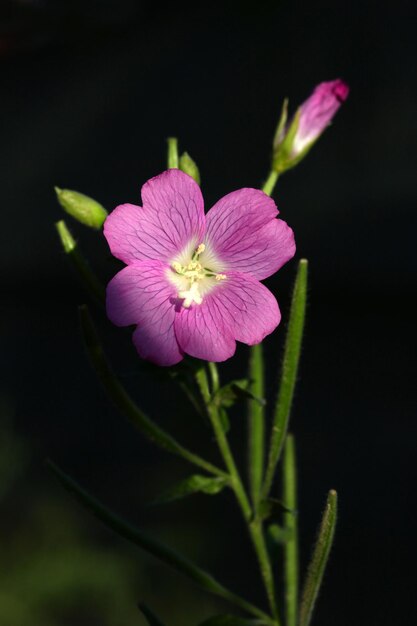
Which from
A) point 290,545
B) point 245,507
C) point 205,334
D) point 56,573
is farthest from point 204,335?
point 56,573

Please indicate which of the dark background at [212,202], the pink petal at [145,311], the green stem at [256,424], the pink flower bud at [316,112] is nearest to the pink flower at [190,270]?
the pink petal at [145,311]

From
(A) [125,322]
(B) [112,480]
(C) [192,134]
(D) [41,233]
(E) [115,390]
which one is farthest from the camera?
(D) [41,233]

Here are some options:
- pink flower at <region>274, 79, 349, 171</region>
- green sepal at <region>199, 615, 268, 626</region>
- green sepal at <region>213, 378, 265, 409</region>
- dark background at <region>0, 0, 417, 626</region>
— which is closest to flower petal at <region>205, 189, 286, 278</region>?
green sepal at <region>213, 378, 265, 409</region>

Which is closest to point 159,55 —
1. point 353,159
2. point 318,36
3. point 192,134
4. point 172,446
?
point 192,134

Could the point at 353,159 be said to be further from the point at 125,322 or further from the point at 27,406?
the point at 125,322

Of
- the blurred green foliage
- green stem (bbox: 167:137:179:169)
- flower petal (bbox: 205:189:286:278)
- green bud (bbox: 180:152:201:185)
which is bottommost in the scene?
the blurred green foliage

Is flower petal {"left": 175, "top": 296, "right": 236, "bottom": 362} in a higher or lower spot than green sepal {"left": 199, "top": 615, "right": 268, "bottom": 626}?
higher

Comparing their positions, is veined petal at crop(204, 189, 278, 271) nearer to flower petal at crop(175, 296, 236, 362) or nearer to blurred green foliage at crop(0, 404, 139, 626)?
flower petal at crop(175, 296, 236, 362)
